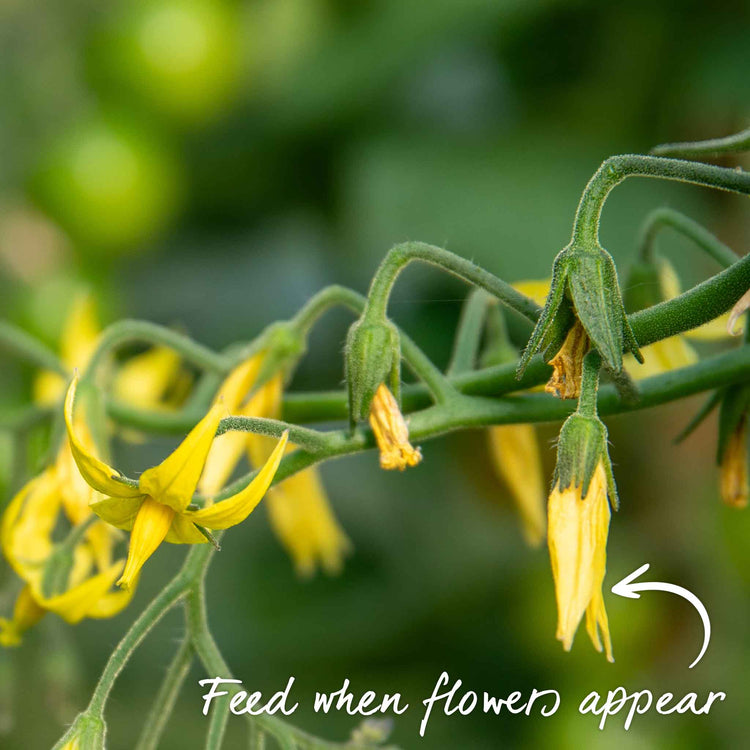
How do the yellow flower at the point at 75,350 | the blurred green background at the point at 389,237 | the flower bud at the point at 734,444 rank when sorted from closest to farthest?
the flower bud at the point at 734,444 → the yellow flower at the point at 75,350 → the blurred green background at the point at 389,237

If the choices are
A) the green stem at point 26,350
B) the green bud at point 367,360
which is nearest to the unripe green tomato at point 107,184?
the green stem at point 26,350

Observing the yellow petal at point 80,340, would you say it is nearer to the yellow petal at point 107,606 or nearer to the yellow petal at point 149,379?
the yellow petal at point 149,379

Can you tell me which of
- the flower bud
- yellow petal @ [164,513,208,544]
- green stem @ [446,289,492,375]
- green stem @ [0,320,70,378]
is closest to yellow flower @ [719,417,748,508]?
the flower bud

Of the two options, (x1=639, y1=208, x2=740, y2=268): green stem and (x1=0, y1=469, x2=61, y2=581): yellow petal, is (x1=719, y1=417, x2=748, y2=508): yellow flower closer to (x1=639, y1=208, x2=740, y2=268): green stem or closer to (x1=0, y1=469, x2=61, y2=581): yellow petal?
(x1=639, y1=208, x2=740, y2=268): green stem

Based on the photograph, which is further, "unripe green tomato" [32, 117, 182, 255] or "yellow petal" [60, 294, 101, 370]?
"unripe green tomato" [32, 117, 182, 255]

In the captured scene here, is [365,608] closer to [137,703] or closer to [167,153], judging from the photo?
[137,703]

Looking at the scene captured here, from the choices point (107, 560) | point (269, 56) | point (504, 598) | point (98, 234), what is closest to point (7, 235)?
point (98, 234)
